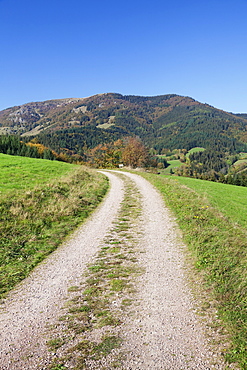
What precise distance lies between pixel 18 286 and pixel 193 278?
5.47 m

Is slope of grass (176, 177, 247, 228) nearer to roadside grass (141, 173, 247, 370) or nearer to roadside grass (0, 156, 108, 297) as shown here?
roadside grass (141, 173, 247, 370)

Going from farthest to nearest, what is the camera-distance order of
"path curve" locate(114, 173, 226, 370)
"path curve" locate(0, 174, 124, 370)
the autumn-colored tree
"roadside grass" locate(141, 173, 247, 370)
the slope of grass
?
the autumn-colored tree → the slope of grass → "roadside grass" locate(141, 173, 247, 370) → "path curve" locate(0, 174, 124, 370) → "path curve" locate(114, 173, 226, 370)

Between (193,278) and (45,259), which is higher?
(193,278)

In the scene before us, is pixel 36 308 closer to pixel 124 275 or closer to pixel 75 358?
pixel 75 358

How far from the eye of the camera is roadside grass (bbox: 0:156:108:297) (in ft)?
27.9

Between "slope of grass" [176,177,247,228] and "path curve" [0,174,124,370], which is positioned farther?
"slope of grass" [176,177,247,228]

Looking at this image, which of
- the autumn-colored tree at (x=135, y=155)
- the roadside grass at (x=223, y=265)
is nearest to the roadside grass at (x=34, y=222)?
the roadside grass at (x=223, y=265)

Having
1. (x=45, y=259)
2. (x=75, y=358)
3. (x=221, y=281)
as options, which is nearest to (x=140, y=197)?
(x=45, y=259)

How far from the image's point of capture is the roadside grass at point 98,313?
420 centimetres

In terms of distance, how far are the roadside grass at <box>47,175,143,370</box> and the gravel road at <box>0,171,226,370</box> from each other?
25cm

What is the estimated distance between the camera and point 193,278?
278 inches

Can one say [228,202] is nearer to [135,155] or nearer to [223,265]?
[223,265]

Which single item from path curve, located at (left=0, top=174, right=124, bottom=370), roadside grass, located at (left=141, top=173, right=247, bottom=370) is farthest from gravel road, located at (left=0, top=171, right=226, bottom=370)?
roadside grass, located at (left=141, top=173, right=247, bottom=370)

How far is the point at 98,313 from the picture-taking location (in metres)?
5.52
